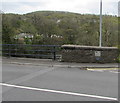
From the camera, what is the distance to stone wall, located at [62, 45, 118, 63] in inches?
471

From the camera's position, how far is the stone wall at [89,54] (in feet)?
39.2

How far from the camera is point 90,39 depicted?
26.9m

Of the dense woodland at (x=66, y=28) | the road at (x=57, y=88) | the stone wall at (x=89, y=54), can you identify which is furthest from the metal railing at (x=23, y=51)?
the dense woodland at (x=66, y=28)

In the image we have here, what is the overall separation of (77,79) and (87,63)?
408cm

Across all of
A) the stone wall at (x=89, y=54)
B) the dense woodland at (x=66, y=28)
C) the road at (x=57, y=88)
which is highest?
the dense woodland at (x=66, y=28)

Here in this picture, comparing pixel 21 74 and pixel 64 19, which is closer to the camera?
pixel 21 74

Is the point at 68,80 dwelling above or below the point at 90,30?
below

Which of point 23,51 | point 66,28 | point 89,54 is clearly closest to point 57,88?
point 89,54

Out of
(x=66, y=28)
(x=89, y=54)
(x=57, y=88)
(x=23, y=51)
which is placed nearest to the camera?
(x=57, y=88)

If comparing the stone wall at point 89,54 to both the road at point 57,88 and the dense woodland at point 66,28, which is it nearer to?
the road at point 57,88

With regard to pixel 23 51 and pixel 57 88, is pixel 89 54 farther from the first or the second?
pixel 57 88

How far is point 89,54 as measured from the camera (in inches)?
473

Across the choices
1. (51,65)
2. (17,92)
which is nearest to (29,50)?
(51,65)

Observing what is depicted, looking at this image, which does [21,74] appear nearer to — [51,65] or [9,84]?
[9,84]
